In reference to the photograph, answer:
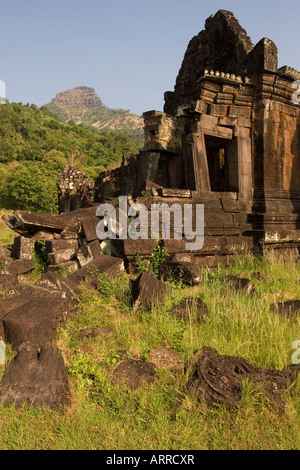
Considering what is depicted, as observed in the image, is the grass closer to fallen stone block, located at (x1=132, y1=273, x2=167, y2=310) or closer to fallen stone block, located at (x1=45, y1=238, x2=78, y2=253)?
fallen stone block, located at (x1=132, y1=273, x2=167, y2=310)

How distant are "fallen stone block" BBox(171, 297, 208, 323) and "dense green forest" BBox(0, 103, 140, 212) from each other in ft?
102

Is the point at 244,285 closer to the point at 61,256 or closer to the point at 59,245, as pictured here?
the point at 61,256

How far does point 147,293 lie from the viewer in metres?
4.10

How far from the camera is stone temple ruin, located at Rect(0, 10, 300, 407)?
416 centimetres

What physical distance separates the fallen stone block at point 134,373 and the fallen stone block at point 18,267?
3.26 metres

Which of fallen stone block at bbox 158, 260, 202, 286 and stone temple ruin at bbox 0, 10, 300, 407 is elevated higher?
stone temple ruin at bbox 0, 10, 300, 407

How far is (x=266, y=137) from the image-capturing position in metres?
8.12

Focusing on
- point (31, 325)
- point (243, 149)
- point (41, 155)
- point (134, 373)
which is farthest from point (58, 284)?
point (41, 155)

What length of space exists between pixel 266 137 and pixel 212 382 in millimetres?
6985

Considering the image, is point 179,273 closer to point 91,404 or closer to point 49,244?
point 49,244

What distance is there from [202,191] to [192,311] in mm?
4141

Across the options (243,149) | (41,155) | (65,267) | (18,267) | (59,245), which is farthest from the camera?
(41,155)

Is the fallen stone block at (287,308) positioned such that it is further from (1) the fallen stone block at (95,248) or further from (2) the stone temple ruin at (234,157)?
(1) the fallen stone block at (95,248)

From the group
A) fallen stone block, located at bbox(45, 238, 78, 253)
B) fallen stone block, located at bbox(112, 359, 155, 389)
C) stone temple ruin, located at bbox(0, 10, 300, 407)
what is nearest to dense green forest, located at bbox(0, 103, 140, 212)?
stone temple ruin, located at bbox(0, 10, 300, 407)
